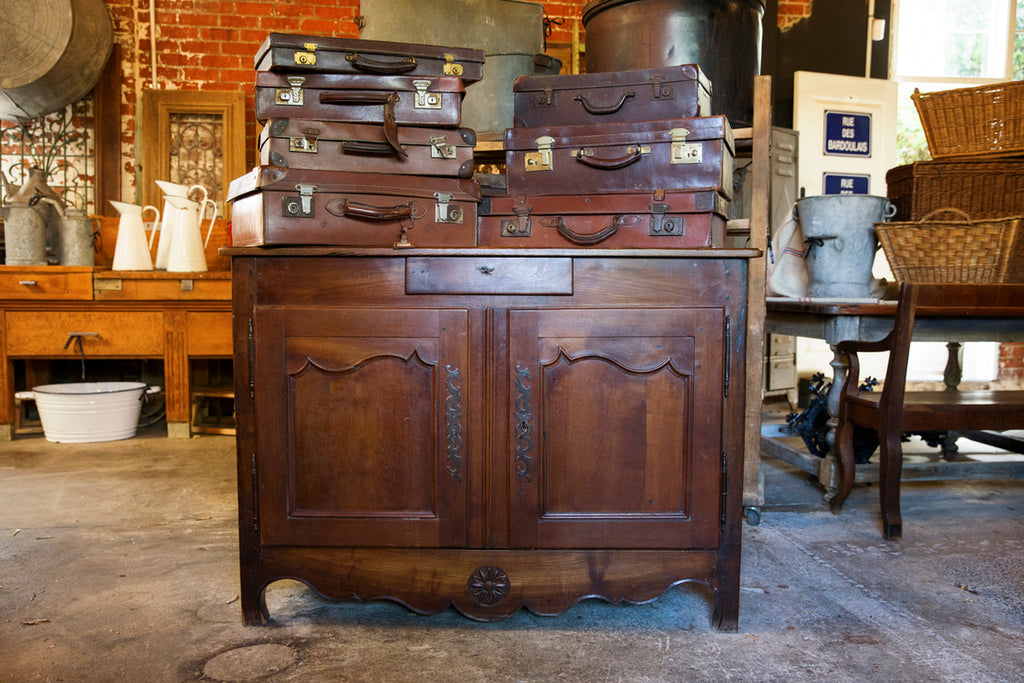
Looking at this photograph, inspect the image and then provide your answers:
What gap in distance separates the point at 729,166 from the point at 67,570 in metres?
2.48

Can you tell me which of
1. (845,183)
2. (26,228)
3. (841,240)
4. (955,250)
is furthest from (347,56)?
(845,183)

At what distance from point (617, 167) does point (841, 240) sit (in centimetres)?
166

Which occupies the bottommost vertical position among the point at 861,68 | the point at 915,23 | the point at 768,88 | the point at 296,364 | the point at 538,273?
the point at 296,364

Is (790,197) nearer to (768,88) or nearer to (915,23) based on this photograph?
(915,23)

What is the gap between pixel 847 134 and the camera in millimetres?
5773

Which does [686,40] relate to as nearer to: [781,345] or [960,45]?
[781,345]

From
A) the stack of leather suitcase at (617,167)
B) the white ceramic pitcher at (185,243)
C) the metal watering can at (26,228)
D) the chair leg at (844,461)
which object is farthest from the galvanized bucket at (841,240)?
the metal watering can at (26,228)

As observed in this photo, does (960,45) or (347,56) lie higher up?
(960,45)

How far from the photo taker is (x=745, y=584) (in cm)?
227

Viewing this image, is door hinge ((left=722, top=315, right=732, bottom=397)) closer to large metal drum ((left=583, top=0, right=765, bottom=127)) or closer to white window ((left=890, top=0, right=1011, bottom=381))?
large metal drum ((left=583, top=0, right=765, bottom=127))

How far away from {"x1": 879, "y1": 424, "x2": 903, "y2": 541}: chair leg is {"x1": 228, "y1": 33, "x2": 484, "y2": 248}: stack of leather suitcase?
1.82 m

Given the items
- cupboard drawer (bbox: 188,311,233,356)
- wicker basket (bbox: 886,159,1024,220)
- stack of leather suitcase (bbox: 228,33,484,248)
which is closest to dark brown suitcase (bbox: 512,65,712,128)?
stack of leather suitcase (bbox: 228,33,484,248)

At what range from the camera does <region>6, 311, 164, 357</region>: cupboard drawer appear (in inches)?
170

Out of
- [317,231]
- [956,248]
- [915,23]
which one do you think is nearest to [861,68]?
[915,23]
